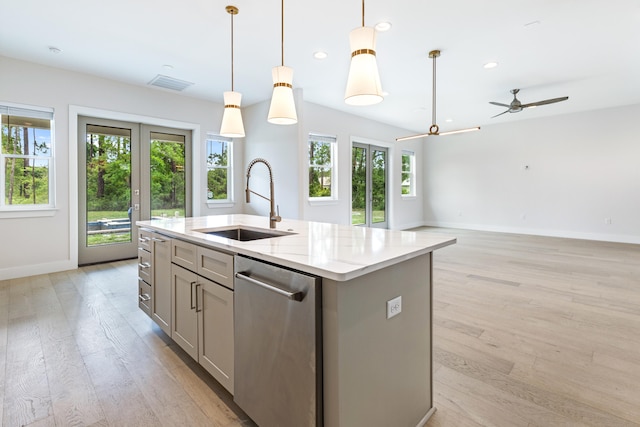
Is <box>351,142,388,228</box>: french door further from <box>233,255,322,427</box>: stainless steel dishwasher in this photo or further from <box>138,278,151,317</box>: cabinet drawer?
<box>233,255,322,427</box>: stainless steel dishwasher

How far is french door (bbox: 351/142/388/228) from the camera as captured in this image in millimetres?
7418

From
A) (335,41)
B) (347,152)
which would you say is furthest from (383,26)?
(347,152)

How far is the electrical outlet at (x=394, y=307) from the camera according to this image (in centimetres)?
134

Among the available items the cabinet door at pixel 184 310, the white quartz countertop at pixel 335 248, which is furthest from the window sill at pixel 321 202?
the cabinet door at pixel 184 310

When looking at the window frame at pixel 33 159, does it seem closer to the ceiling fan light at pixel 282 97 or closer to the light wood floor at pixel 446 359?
the light wood floor at pixel 446 359

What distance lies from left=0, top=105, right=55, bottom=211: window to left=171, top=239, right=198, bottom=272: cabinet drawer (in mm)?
3537

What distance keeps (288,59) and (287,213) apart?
8.54 feet

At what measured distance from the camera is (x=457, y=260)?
5.09 m

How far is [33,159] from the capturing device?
424cm

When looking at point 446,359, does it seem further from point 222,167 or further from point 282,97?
point 222,167

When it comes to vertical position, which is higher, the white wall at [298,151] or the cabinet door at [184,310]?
the white wall at [298,151]

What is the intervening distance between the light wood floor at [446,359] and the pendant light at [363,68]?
1743 millimetres

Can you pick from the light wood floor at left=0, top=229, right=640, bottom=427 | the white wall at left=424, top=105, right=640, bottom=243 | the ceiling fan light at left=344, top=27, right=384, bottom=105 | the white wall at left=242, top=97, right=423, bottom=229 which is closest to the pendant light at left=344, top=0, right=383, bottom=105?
the ceiling fan light at left=344, top=27, right=384, bottom=105

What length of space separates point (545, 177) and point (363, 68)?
788 cm
